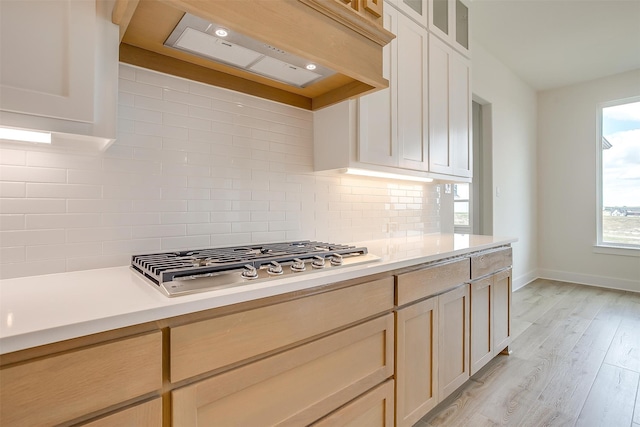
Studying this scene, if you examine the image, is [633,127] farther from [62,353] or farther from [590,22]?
[62,353]

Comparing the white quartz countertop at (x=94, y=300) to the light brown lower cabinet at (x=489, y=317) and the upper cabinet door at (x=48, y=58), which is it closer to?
the upper cabinet door at (x=48, y=58)

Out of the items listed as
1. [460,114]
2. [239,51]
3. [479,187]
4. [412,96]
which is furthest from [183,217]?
[479,187]

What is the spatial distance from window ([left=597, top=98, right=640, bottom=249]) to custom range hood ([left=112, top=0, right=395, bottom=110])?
4710 mm

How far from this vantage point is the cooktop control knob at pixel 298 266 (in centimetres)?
110

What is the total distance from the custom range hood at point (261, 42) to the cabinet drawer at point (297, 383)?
1022 millimetres

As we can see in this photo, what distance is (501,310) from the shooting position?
227 cm

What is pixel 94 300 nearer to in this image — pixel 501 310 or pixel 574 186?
pixel 501 310

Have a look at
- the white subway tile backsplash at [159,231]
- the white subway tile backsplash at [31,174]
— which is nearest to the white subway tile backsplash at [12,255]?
the white subway tile backsplash at [31,174]

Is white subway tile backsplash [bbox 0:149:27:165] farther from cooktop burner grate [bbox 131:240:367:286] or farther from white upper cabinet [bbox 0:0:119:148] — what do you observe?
cooktop burner grate [bbox 131:240:367:286]

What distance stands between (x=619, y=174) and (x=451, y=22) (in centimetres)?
371

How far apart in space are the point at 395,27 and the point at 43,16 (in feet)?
5.50

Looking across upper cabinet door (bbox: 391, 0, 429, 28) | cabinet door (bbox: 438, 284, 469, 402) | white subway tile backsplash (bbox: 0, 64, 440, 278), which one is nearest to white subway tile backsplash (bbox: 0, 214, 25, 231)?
white subway tile backsplash (bbox: 0, 64, 440, 278)

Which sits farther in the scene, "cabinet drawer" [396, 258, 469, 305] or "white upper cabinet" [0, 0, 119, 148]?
"cabinet drawer" [396, 258, 469, 305]

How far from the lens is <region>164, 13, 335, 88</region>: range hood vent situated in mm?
1102
